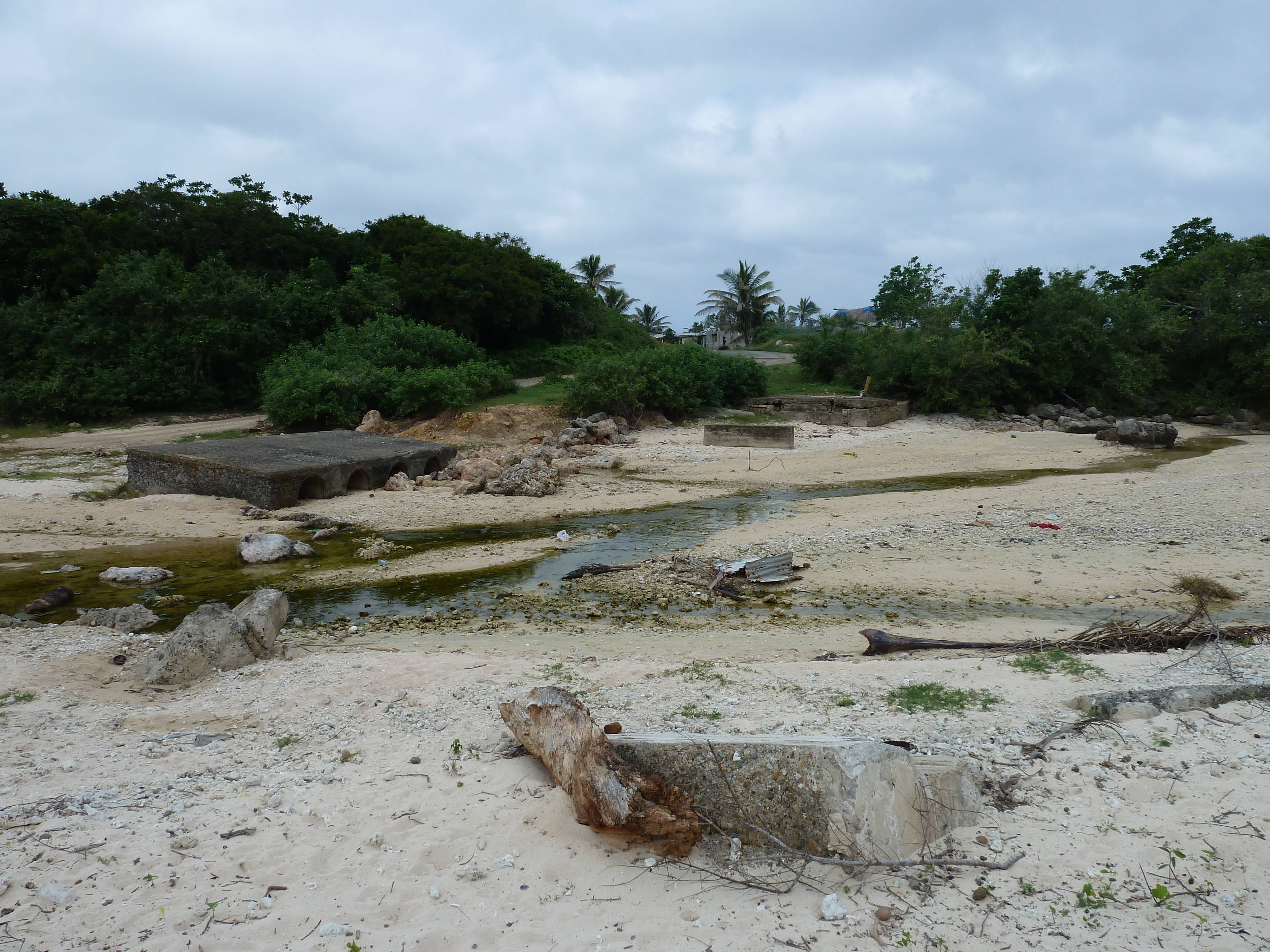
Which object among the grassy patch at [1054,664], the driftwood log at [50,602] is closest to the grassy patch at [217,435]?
the driftwood log at [50,602]

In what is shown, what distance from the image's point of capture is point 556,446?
19.9 m

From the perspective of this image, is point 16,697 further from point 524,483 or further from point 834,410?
point 834,410

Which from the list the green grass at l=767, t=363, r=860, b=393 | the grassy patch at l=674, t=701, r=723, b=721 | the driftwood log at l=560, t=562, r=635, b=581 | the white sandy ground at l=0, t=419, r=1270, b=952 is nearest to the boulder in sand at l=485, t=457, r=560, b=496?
the driftwood log at l=560, t=562, r=635, b=581

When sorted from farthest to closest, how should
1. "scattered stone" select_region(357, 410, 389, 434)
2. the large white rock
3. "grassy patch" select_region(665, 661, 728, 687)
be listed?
"scattered stone" select_region(357, 410, 389, 434) → the large white rock → "grassy patch" select_region(665, 661, 728, 687)

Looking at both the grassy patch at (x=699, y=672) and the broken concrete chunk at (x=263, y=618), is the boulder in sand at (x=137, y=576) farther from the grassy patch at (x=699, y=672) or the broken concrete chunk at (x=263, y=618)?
the grassy patch at (x=699, y=672)

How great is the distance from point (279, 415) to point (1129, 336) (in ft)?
99.6

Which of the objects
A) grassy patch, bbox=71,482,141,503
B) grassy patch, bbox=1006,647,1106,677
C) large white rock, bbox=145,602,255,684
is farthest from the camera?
grassy patch, bbox=71,482,141,503

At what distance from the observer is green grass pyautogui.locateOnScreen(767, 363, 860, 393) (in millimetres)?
30312

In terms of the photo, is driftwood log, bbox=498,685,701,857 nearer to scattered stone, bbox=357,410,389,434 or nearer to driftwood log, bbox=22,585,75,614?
driftwood log, bbox=22,585,75,614

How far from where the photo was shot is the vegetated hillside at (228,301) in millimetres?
24906

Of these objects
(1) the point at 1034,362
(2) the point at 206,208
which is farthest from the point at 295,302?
(1) the point at 1034,362

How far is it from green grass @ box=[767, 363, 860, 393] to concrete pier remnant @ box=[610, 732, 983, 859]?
26.9 meters

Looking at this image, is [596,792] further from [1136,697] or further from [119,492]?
[119,492]

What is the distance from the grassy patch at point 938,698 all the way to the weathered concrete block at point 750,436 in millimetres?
15931
